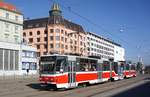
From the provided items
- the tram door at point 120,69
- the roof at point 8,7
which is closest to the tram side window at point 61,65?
the tram door at point 120,69

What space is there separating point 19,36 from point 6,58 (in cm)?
1683

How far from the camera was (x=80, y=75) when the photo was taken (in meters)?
28.2

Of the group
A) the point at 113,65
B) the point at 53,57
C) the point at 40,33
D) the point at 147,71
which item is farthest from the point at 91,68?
the point at 40,33

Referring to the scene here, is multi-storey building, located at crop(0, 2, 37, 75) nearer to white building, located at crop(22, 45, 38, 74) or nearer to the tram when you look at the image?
white building, located at crop(22, 45, 38, 74)

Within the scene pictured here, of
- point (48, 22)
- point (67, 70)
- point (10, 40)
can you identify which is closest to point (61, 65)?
point (67, 70)

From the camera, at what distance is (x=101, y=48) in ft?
473

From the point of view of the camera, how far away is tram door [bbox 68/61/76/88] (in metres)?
26.2

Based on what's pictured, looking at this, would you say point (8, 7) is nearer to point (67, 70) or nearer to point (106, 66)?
point (106, 66)

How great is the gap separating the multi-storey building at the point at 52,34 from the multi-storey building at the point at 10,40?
67.7 ft

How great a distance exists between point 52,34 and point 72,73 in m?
73.6

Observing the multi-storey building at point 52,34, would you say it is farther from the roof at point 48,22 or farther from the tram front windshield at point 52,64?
the tram front windshield at point 52,64

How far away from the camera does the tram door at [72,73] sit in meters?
26.2

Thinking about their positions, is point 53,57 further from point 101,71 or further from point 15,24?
point 15,24

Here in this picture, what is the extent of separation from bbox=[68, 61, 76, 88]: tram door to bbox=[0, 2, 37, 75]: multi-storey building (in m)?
34.7
